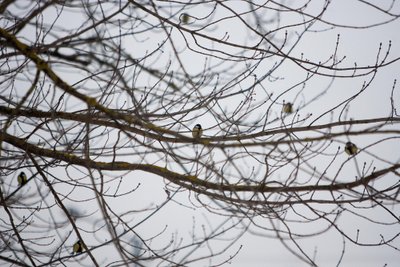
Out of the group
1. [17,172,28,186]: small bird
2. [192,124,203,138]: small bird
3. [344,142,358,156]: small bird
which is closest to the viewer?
[344,142,358,156]: small bird

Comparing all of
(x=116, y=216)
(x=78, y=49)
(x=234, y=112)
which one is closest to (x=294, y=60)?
(x=234, y=112)

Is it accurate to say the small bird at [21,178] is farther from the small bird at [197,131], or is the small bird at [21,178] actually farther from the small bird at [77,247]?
the small bird at [197,131]

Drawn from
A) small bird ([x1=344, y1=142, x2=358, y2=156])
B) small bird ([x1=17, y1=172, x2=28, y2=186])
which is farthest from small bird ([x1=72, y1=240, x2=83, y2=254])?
small bird ([x1=344, y1=142, x2=358, y2=156])

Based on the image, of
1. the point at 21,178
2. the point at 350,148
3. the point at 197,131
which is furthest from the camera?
the point at 21,178

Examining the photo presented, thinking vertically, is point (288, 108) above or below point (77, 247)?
above

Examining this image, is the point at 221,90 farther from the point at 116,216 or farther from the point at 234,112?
the point at 116,216

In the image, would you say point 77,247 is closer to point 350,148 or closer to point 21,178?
point 21,178

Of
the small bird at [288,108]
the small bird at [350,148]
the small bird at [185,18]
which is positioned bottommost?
the small bird at [350,148]

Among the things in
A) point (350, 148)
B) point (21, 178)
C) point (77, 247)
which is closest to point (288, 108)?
point (350, 148)

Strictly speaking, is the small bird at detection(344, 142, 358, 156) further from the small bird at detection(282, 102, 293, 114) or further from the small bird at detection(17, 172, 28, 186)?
the small bird at detection(17, 172, 28, 186)

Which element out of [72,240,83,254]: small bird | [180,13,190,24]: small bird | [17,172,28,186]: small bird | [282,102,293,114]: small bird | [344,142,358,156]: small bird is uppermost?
[180,13,190,24]: small bird

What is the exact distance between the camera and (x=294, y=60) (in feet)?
9.09

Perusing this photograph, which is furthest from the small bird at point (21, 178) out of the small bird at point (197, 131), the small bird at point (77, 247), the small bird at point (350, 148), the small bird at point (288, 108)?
the small bird at point (350, 148)

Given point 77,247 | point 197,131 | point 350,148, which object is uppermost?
point 197,131
